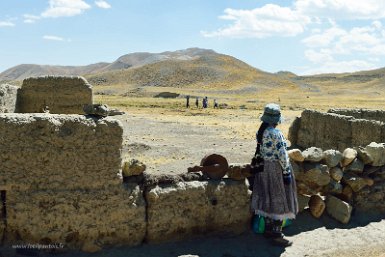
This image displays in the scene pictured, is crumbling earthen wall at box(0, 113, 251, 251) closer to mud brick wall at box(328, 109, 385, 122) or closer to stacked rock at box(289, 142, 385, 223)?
stacked rock at box(289, 142, 385, 223)

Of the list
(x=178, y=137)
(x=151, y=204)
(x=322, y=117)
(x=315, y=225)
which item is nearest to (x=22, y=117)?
(x=151, y=204)

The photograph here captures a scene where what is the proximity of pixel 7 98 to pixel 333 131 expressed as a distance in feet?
30.4

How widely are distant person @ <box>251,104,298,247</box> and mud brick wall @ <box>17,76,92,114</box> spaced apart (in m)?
9.11

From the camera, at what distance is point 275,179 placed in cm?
667

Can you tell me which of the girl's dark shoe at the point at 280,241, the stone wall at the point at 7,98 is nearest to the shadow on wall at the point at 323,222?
the girl's dark shoe at the point at 280,241

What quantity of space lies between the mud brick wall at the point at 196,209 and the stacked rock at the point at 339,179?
118 cm

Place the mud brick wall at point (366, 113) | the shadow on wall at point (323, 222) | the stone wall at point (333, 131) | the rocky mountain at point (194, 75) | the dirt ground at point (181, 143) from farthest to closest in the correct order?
Result: the rocky mountain at point (194, 75), the mud brick wall at point (366, 113), the dirt ground at point (181, 143), the stone wall at point (333, 131), the shadow on wall at point (323, 222)

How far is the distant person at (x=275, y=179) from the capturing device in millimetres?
6645

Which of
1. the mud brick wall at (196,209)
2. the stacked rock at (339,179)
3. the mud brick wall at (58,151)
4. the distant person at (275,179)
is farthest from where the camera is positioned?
the stacked rock at (339,179)

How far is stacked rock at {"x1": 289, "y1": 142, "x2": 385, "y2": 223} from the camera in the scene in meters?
7.60

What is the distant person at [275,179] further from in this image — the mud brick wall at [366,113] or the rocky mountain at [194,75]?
the rocky mountain at [194,75]

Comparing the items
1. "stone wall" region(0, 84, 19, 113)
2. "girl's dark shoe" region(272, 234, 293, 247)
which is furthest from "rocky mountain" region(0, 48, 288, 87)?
"girl's dark shoe" region(272, 234, 293, 247)

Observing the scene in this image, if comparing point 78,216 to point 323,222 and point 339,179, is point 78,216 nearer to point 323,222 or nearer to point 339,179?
point 323,222

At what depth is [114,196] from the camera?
613 centimetres
